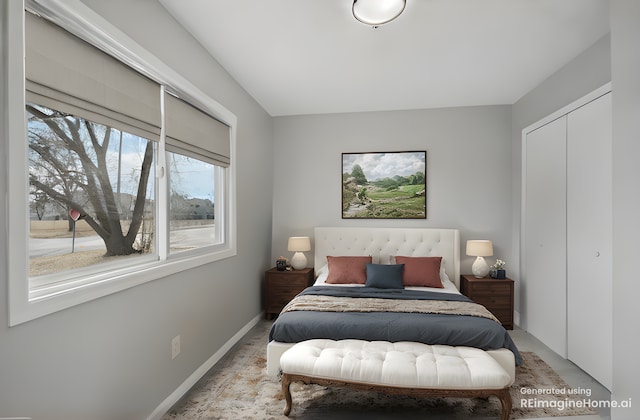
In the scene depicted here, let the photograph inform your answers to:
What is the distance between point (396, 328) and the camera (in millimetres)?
2316

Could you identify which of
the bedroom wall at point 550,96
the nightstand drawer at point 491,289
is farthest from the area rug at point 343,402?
the bedroom wall at point 550,96

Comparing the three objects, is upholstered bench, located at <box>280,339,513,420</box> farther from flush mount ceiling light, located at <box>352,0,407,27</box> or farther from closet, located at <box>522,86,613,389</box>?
flush mount ceiling light, located at <box>352,0,407,27</box>

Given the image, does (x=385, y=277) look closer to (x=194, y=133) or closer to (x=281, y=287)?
(x=281, y=287)

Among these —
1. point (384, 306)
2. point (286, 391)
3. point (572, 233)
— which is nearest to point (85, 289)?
point (286, 391)

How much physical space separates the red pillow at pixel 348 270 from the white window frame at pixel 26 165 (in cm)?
176

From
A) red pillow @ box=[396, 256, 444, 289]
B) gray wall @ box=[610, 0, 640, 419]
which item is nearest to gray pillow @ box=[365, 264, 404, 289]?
red pillow @ box=[396, 256, 444, 289]

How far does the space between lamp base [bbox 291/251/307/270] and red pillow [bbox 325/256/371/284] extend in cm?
48

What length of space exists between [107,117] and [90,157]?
23 cm

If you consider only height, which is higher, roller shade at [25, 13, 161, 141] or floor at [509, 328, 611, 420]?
roller shade at [25, 13, 161, 141]

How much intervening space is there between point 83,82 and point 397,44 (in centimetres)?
220

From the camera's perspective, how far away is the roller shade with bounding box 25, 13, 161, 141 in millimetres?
1322

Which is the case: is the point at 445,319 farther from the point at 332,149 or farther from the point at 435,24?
the point at 332,149

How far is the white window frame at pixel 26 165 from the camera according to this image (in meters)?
1.16

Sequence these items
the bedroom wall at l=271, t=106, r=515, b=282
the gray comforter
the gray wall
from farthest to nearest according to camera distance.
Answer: the bedroom wall at l=271, t=106, r=515, b=282 < the gray comforter < the gray wall
